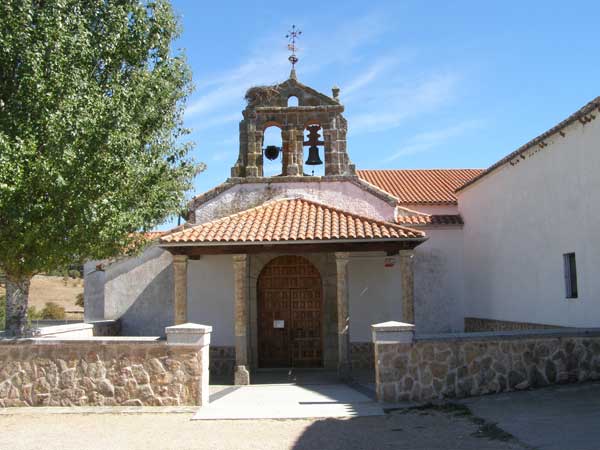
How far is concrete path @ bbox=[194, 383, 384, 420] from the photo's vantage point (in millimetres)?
9180

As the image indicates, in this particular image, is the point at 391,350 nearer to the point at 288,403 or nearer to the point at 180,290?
the point at 288,403

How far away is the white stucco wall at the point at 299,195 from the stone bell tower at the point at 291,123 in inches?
12.8

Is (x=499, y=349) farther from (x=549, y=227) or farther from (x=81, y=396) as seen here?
(x=81, y=396)

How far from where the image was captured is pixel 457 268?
16359 millimetres

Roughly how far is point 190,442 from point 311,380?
550 cm

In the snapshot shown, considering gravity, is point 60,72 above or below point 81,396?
above

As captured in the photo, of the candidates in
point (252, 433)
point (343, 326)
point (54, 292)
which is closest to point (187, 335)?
point (252, 433)

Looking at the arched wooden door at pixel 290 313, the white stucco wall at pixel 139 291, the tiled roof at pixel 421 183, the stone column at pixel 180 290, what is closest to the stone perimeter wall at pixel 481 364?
the stone column at pixel 180 290

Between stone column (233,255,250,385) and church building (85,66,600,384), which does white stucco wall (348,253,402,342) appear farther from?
stone column (233,255,250,385)

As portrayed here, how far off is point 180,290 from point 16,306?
336 cm

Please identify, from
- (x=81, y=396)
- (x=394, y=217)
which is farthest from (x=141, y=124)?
(x=394, y=217)

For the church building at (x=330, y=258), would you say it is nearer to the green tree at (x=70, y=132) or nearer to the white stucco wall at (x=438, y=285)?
the white stucco wall at (x=438, y=285)

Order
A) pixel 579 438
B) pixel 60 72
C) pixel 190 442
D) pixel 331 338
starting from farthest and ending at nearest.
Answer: pixel 331 338 < pixel 60 72 < pixel 190 442 < pixel 579 438

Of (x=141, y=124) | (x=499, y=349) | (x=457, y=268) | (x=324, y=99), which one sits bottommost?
(x=499, y=349)
